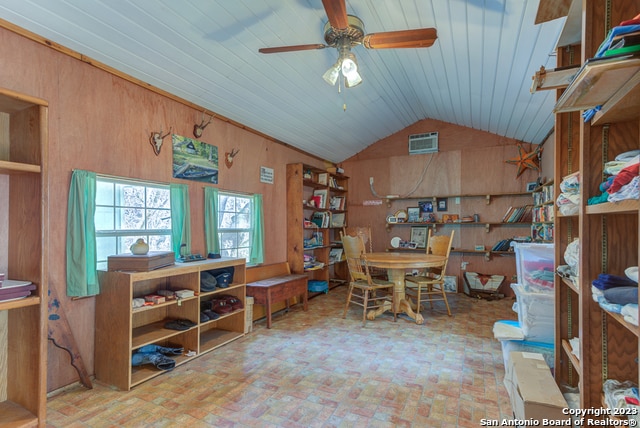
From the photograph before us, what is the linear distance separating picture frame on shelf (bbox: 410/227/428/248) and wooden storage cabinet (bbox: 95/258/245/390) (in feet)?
11.3

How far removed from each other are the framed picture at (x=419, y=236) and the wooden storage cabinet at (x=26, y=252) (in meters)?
5.14

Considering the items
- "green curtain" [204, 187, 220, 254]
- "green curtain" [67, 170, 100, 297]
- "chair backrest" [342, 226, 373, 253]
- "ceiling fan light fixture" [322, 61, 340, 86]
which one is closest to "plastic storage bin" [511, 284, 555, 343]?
"ceiling fan light fixture" [322, 61, 340, 86]

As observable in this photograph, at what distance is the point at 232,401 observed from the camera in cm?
210

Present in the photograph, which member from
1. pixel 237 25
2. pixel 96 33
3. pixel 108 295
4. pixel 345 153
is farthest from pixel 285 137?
pixel 108 295

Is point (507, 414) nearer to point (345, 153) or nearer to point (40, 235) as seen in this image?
point (40, 235)

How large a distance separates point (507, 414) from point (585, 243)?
4.47 ft

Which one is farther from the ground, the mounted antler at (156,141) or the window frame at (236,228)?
the mounted antler at (156,141)

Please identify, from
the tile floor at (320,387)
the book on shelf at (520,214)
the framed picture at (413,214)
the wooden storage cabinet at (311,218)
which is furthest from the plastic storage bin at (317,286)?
the book on shelf at (520,214)

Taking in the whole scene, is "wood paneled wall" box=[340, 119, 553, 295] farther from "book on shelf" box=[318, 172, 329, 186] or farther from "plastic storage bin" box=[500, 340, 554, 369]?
"plastic storage bin" box=[500, 340, 554, 369]

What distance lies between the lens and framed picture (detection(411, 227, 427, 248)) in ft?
18.2

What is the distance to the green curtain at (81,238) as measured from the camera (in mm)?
2256

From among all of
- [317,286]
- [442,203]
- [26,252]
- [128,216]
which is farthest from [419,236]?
[26,252]

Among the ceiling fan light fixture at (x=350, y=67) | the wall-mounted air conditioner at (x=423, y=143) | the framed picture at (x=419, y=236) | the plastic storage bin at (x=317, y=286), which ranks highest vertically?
the wall-mounted air conditioner at (x=423, y=143)

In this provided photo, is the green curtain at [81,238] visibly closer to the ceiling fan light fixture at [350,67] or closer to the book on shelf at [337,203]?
the ceiling fan light fixture at [350,67]
